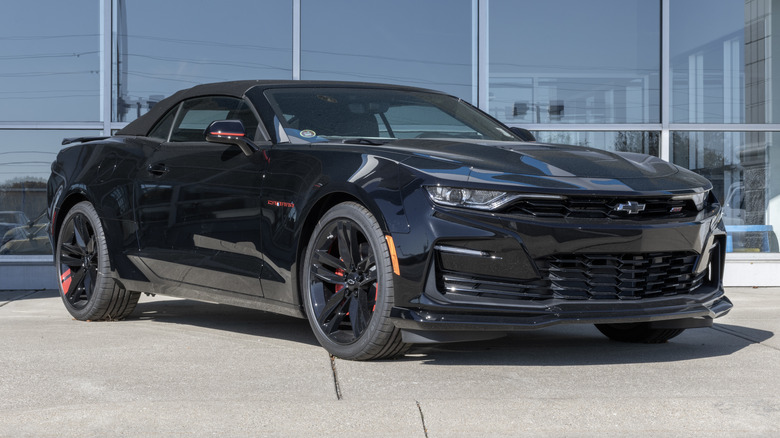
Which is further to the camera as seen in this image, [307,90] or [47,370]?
[307,90]

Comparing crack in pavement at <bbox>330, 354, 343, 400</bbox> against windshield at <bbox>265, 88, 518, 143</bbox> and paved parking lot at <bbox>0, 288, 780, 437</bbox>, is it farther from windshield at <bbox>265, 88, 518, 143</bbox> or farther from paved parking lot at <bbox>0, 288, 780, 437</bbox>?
windshield at <bbox>265, 88, 518, 143</bbox>

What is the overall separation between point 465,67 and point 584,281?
619 cm

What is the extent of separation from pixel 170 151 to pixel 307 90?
0.88m

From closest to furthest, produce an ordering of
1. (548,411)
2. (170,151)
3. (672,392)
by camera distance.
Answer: (548,411) < (672,392) < (170,151)

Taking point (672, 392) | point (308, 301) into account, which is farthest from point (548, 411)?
point (308, 301)

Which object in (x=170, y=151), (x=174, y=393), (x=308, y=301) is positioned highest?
(x=170, y=151)

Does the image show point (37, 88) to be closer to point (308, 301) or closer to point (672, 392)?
point (308, 301)

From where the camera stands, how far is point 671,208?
4465 millimetres

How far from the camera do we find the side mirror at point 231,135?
5043 millimetres

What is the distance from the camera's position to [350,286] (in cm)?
449

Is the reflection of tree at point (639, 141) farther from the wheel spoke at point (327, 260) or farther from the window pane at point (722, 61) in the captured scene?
the wheel spoke at point (327, 260)

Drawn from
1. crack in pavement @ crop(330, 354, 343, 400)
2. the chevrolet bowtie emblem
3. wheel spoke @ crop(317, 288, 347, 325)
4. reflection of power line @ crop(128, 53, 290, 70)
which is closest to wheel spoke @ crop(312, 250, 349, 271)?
wheel spoke @ crop(317, 288, 347, 325)

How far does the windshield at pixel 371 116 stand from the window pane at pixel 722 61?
4955 millimetres

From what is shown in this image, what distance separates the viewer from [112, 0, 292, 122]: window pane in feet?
32.6
